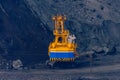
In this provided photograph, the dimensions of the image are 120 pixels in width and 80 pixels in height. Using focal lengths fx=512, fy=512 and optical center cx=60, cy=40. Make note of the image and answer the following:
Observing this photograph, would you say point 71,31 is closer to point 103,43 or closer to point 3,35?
point 103,43

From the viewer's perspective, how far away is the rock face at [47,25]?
52.8 meters

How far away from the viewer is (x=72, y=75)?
47000 mm

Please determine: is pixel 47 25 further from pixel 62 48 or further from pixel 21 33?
pixel 62 48

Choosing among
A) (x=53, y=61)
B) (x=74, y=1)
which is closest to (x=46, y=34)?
(x=53, y=61)

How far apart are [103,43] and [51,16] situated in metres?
6.60

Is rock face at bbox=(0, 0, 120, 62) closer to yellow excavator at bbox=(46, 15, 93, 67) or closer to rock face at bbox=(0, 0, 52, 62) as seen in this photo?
rock face at bbox=(0, 0, 52, 62)

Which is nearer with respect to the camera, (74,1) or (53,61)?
(53,61)

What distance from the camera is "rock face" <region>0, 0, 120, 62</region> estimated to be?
52812 millimetres

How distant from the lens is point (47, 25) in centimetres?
5581

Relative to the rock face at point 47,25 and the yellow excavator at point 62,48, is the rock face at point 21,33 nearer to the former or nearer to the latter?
the rock face at point 47,25

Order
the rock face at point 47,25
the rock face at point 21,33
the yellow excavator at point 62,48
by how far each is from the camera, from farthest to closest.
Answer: the rock face at point 47,25
the rock face at point 21,33
the yellow excavator at point 62,48

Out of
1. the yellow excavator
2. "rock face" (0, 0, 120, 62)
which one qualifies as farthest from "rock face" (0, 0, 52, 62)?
the yellow excavator

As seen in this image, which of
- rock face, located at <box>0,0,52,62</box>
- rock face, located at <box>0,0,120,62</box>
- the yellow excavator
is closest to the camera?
the yellow excavator

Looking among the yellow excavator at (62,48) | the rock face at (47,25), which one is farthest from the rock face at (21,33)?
the yellow excavator at (62,48)
